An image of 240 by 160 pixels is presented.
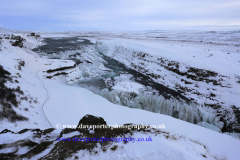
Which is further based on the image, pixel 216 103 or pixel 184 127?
pixel 216 103

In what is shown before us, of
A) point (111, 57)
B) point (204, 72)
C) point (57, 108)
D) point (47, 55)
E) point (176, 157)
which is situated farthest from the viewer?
point (111, 57)

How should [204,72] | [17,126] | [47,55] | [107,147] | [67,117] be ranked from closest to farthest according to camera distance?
[107,147] < [17,126] < [67,117] < [204,72] < [47,55]

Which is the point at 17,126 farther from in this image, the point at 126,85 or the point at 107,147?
the point at 126,85

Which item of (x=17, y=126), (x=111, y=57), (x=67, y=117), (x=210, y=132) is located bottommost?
(x=210, y=132)

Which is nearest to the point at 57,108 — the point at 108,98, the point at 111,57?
the point at 108,98

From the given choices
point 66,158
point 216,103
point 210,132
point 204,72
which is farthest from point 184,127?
point 204,72

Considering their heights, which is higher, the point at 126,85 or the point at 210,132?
the point at 126,85

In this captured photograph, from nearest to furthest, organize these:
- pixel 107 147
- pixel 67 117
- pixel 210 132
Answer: pixel 107 147
pixel 210 132
pixel 67 117

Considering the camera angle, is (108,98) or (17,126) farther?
(108,98)

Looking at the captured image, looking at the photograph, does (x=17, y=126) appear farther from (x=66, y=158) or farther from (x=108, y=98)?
(x=108, y=98)
